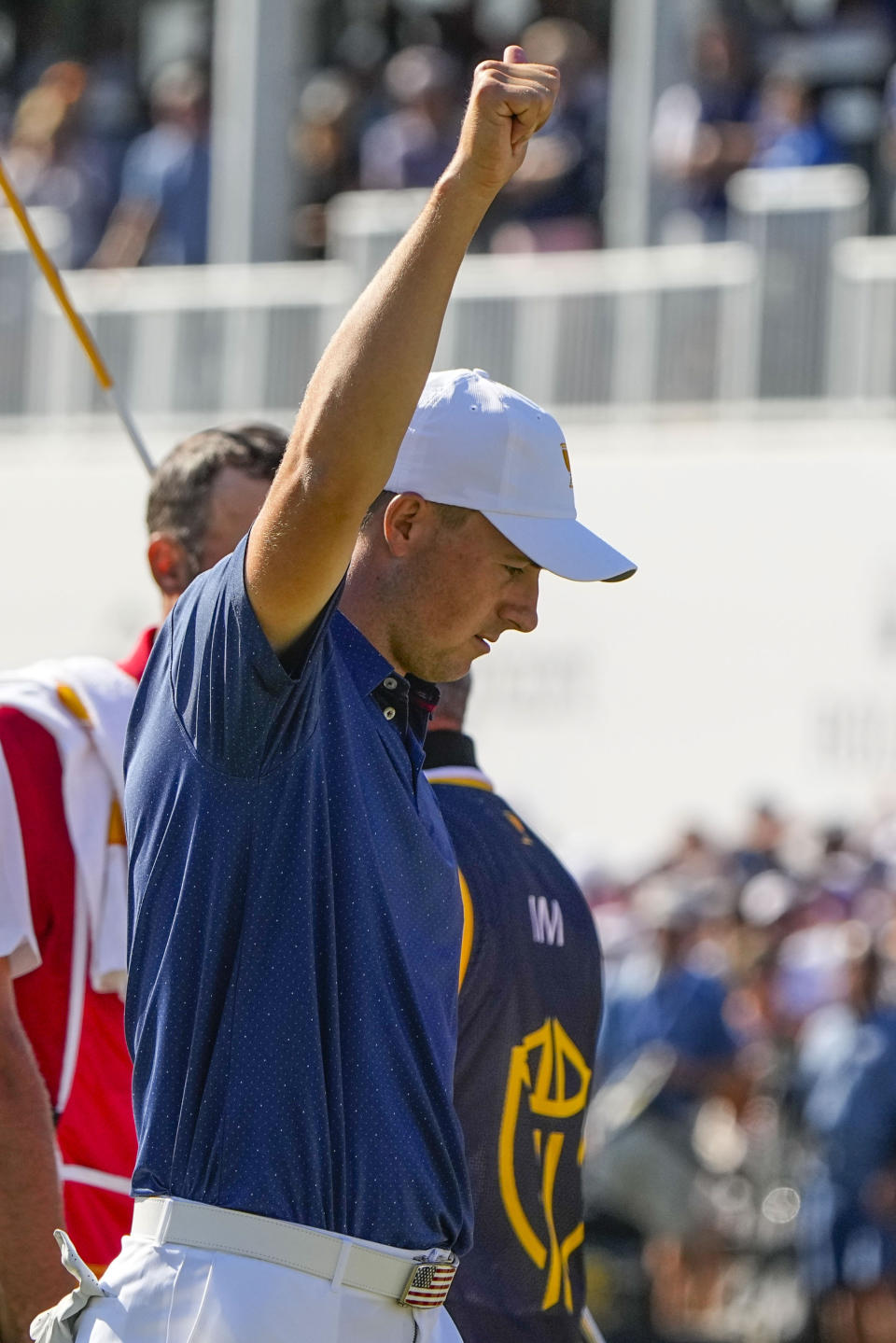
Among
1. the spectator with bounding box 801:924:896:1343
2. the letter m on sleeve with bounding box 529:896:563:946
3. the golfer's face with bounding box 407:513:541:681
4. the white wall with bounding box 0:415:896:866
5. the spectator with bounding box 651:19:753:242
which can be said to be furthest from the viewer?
the spectator with bounding box 651:19:753:242

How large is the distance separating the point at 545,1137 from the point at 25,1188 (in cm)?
69

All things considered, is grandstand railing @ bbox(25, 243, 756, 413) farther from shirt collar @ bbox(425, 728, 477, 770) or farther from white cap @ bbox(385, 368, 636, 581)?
white cap @ bbox(385, 368, 636, 581)

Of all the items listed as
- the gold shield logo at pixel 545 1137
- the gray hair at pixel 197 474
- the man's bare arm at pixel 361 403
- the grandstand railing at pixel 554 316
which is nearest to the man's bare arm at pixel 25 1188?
the gold shield logo at pixel 545 1137

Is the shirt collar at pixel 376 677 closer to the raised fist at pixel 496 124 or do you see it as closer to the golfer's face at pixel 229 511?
the raised fist at pixel 496 124

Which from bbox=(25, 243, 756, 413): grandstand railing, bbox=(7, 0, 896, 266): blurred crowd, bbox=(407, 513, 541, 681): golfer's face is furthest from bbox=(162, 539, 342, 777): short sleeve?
bbox=(25, 243, 756, 413): grandstand railing

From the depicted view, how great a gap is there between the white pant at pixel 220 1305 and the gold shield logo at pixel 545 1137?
793 millimetres

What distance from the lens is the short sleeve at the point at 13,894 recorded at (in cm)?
314

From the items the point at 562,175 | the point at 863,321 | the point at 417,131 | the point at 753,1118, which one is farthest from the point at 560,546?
the point at 417,131

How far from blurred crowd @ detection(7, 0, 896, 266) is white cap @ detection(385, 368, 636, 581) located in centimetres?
1030

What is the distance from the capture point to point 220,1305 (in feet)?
7.45

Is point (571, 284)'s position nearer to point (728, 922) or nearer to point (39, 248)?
point (728, 922)

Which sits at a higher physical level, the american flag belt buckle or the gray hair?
the gray hair

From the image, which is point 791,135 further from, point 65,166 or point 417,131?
point 65,166

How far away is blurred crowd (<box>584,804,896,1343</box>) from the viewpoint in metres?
8.68
